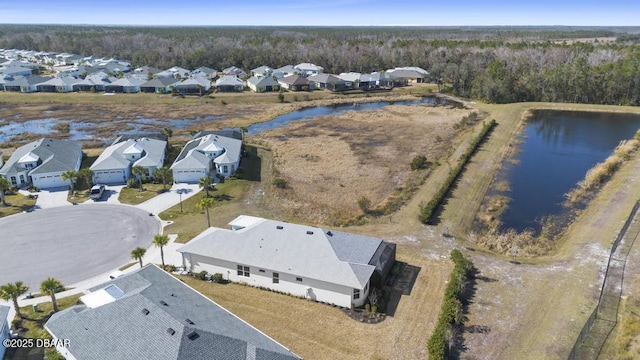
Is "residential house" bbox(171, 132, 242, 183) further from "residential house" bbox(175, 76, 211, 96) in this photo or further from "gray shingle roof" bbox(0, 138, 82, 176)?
"residential house" bbox(175, 76, 211, 96)

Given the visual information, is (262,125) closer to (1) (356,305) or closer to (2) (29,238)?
(2) (29,238)

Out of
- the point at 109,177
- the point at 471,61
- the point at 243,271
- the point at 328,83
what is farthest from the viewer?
the point at 471,61

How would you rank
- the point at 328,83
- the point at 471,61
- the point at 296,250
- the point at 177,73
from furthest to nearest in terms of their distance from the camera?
the point at 177,73 → the point at 471,61 → the point at 328,83 → the point at 296,250

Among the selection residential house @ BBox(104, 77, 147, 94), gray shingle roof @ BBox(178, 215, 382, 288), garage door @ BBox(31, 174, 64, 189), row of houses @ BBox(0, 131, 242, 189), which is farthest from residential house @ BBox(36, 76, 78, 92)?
gray shingle roof @ BBox(178, 215, 382, 288)

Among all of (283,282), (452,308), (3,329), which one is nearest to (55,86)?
(3,329)

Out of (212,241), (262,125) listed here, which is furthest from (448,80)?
(212,241)

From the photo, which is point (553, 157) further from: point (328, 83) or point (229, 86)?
point (229, 86)

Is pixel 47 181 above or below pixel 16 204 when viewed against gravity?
above
